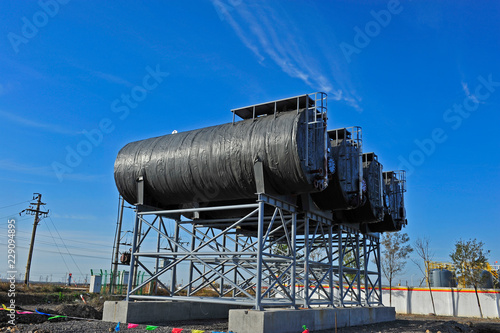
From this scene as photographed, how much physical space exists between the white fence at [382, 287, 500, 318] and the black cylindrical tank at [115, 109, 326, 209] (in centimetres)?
2564

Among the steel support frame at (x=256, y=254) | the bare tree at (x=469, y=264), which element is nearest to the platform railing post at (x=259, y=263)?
the steel support frame at (x=256, y=254)

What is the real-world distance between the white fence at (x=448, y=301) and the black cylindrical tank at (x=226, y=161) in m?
25.6

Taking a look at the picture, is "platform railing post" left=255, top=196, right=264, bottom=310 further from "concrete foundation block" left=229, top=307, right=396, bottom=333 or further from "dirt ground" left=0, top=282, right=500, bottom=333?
"dirt ground" left=0, top=282, right=500, bottom=333

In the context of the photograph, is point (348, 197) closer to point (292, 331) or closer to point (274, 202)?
point (274, 202)

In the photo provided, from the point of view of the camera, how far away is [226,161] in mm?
17281

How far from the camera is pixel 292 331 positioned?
15.5 meters

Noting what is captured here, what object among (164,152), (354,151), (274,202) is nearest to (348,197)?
(354,151)

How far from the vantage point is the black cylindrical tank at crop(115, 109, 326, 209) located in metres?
16.2

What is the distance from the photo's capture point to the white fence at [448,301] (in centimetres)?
3403

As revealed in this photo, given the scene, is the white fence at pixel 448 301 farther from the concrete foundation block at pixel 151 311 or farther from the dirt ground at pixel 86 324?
the concrete foundation block at pixel 151 311

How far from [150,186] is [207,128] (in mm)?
3876

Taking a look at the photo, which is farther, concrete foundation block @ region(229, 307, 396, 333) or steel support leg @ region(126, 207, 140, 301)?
steel support leg @ region(126, 207, 140, 301)

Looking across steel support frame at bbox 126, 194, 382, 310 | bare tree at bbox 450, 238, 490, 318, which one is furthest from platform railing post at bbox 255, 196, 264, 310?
bare tree at bbox 450, 238, 490, 318

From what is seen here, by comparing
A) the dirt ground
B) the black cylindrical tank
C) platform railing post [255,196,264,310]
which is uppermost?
the black cylindrical tank
